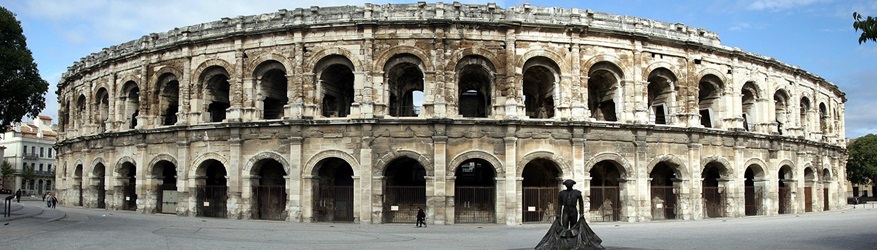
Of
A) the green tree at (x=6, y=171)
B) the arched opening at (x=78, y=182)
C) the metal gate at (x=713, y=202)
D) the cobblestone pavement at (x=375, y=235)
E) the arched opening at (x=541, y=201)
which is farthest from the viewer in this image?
the green tree at (x=6, y=171)

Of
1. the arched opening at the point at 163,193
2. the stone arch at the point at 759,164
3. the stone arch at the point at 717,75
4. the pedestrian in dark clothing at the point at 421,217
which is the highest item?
the stone arch at the point at 717,75

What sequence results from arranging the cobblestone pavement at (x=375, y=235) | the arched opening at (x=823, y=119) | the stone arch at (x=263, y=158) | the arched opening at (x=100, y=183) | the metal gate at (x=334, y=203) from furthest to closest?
the arched opening at (x=823, y=119) → the arched opening at (x=100, y=183) → the metal gate at (x=334, y=203) → the stone arch at (x=263, y=158) → the cobblestone pavement at (x=375, y=235)

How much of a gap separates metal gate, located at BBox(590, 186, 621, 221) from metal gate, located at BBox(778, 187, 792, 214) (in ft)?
31.6

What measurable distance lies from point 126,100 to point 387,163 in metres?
13.1

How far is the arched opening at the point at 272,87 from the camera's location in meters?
24.6

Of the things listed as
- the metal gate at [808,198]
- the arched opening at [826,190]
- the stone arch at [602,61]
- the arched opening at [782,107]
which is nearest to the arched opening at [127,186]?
the stone arch at [602,61]

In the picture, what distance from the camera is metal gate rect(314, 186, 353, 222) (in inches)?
942

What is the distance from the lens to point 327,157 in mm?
23141

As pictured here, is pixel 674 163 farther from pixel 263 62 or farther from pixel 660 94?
pixel 263 62

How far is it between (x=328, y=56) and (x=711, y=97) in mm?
15645

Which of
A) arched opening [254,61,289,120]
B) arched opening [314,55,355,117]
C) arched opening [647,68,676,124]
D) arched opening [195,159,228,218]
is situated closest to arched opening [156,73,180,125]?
arched opening [195,159,228,218]

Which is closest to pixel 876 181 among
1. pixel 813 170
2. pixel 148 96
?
pixel 813 170

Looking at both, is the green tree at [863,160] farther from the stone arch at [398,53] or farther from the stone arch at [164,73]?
the stone arch at [164,73]

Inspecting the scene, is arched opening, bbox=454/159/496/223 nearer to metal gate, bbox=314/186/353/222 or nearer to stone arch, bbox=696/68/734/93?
metal gate, bbox=314/186/353/222
